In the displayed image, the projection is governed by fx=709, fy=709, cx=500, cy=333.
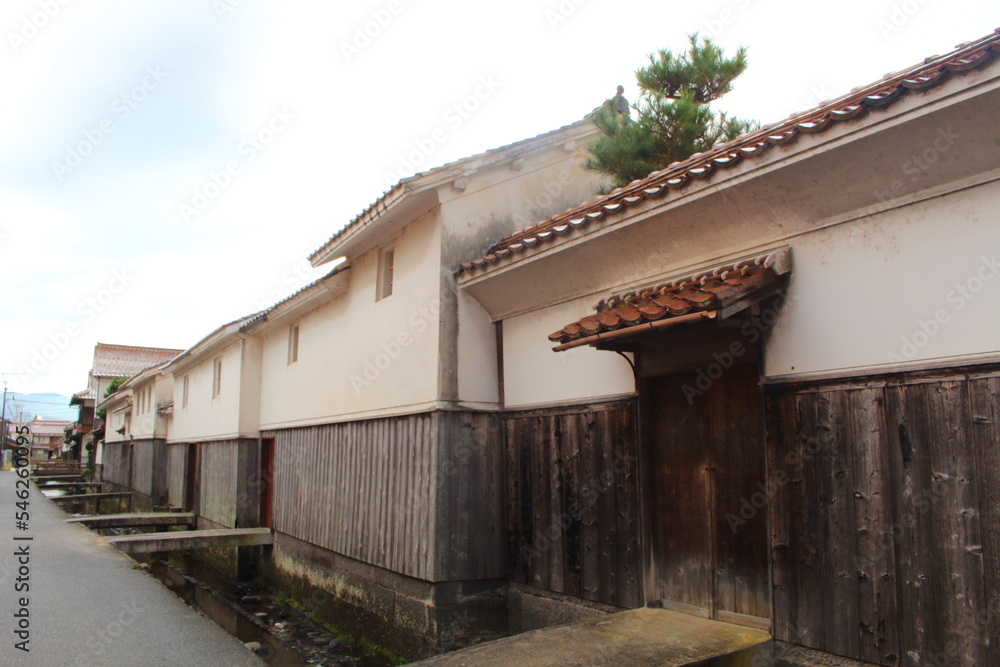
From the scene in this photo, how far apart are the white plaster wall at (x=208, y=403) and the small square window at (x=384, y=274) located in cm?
678

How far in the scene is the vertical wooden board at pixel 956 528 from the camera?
14.1ft

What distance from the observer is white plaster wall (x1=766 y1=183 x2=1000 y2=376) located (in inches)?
177

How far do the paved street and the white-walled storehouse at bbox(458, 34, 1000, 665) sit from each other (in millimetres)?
3669

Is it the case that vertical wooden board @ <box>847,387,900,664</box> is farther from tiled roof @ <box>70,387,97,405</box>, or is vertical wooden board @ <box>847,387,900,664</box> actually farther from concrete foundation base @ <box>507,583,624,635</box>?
tiled roof @ <box>70,387,97,405</box>

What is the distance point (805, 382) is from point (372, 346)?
636 centimetres

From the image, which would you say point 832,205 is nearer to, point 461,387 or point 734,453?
point 734,453

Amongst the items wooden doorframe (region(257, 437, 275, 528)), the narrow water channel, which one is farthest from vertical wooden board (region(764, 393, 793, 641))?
wooden doorframe (region(257, 437, 275, 528))

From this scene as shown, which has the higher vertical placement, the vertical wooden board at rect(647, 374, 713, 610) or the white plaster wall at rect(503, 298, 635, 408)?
the white plaster wall at rect(503, 298, 635, 408)

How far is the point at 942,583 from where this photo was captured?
4.46 metres

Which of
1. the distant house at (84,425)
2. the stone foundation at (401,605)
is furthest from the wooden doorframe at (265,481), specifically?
the distant house at (84,425)

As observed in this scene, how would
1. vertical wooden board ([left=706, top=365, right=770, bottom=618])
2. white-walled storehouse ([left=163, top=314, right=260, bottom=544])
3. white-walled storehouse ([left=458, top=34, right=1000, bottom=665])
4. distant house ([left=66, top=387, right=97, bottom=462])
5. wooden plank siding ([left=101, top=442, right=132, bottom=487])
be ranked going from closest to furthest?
white-walled storehouse ([left=458, top=34, right=1000, bottom=665]) < vertical wooden board ([left=706, top=365, right=770, bottom=618]) < white-walled storehouse ([left=163, top=314, right=260, bottom=544]) < wooden plank siding ([left=101, top=442, right=132, bottom=487]) < distant house ([left=66, top=387, right=97, bottom=462])

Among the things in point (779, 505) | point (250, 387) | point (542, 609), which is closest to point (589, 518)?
point (542, 609)

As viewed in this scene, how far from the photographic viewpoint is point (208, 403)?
1834cm

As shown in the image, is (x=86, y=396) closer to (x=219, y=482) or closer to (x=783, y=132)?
(x=219, y=482)
